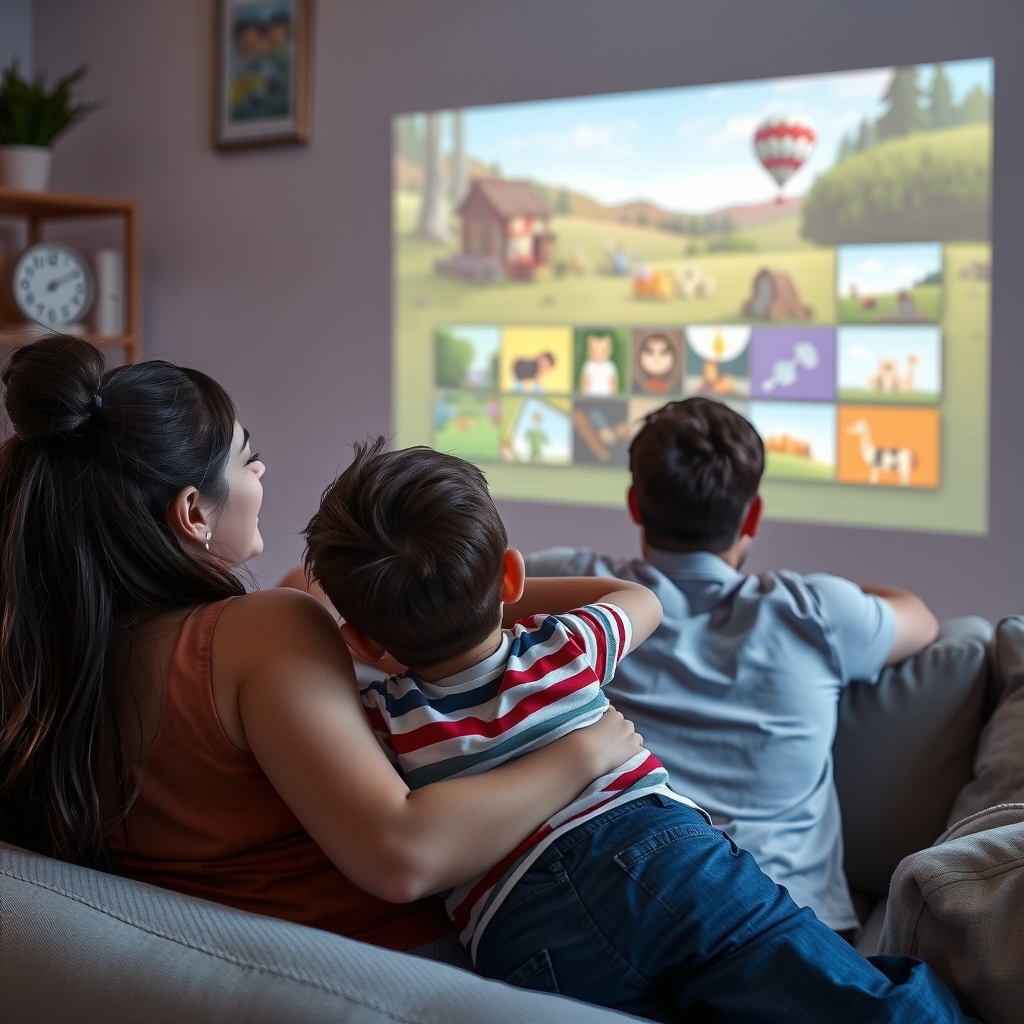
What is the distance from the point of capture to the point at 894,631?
1652mm

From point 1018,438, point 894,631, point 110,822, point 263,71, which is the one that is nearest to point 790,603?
point 894,631

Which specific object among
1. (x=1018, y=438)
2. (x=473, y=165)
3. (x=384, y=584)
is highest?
(x=473, y=165)

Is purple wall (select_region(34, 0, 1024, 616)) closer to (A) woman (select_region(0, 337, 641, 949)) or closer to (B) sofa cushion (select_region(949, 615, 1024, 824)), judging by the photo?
(B) sofa cushion (select_region(949, 615, 1024, 824))

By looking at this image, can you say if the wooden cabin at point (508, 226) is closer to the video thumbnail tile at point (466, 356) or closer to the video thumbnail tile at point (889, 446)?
the video thumbnail tile at point (466, 356)

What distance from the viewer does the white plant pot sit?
3.48 meters

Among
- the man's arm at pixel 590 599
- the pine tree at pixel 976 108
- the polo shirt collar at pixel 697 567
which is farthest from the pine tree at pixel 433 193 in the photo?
the man's arm at pixel 590 599

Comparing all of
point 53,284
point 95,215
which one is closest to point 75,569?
point 53,284

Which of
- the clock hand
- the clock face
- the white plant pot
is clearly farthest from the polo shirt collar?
the white plant pot

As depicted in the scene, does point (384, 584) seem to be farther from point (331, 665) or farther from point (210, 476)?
point (210, 476)

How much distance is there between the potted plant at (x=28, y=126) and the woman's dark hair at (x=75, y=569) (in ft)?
9.29

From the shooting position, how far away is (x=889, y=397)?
2.77 metres

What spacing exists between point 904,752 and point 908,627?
0.60 feet

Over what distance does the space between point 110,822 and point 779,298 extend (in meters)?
2.33

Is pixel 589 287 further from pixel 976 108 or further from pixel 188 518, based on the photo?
pixel 188 518
